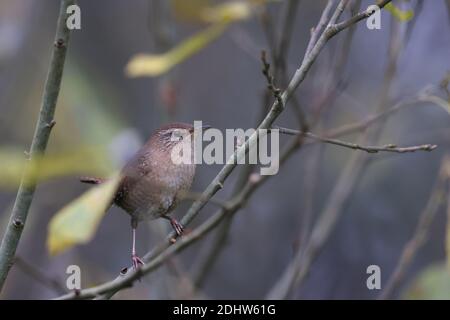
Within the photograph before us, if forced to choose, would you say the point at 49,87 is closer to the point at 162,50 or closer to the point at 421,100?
the point at 421,100

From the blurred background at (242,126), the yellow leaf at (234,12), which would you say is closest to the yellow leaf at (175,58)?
the yellow leaf at (234,12)

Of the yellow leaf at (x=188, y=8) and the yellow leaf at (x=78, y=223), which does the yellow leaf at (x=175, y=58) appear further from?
the yellow leaf at (x=188, y=8)

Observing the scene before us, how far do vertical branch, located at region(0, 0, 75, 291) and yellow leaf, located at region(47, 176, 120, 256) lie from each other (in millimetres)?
336

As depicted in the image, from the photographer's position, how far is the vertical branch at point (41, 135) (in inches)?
74.1

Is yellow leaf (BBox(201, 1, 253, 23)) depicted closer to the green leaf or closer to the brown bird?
the brown bird

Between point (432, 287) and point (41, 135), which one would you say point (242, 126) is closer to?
point (432, 287)

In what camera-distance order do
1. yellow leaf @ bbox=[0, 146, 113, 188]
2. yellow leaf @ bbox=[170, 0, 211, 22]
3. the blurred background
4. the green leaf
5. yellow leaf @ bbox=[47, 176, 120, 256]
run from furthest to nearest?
the blurred background
yellow leaf @ bbox=[170, 0, 211, 22]
the green leaf
yellow leaf @ bbox=[0, 146, 113, 188]
yellow leaf @ bbox=[47, 176, 120, 256]

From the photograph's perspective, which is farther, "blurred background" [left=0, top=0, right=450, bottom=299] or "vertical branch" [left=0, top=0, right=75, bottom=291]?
"blurred background" [left=0, top=0, right=450, bottom=299]

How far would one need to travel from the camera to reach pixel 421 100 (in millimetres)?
2346

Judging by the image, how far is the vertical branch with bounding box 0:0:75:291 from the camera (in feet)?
6.17

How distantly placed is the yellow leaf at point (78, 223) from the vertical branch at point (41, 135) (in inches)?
13.2

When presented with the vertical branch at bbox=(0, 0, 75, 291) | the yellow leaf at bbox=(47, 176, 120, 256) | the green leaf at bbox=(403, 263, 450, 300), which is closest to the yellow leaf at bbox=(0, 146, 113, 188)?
the vertical branch at bbox=(0, 0, 75, 291)

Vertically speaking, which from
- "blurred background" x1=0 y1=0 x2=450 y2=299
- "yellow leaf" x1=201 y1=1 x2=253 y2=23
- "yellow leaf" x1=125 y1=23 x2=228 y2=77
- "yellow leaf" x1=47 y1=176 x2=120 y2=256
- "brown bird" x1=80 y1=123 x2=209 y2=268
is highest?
"blurred background" x1=0 y1=0 x2=450 y2=299
